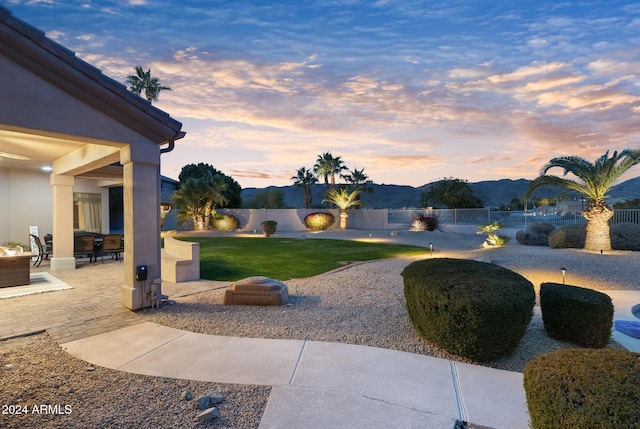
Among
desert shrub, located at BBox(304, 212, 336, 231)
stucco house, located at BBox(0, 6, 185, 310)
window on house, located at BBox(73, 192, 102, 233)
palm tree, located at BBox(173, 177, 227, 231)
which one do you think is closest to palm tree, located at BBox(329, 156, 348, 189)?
desert shrub, located at BBox(304, 212, 336, 231)

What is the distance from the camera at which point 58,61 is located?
5.61 metres

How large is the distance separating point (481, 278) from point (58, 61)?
7710 millimetres

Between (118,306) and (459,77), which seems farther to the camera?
(459,77)

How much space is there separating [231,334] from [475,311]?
3742mm

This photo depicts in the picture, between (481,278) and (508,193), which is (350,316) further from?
(508,193)

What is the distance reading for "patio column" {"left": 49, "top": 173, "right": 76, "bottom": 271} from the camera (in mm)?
11238

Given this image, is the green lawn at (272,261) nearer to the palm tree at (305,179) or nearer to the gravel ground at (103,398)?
the gravel ground at (103,398)

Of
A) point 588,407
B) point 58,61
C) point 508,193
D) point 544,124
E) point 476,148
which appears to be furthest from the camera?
point 508,193

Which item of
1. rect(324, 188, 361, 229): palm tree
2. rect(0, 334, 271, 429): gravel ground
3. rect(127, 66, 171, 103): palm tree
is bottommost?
rect(0, 334, 271, 429): gravel ground

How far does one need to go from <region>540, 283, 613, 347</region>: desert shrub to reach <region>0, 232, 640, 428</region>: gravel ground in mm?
A: 252

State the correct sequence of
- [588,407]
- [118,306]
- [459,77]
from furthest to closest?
[459,77]
[118,306]
[588,407]

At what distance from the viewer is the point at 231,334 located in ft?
18.1

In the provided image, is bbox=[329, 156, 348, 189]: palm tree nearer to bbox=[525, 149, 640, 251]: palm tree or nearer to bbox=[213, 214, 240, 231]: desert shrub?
bbox=[213, 214, 240, 231]: desert shrub

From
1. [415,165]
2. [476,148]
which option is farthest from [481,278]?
[415,165]
